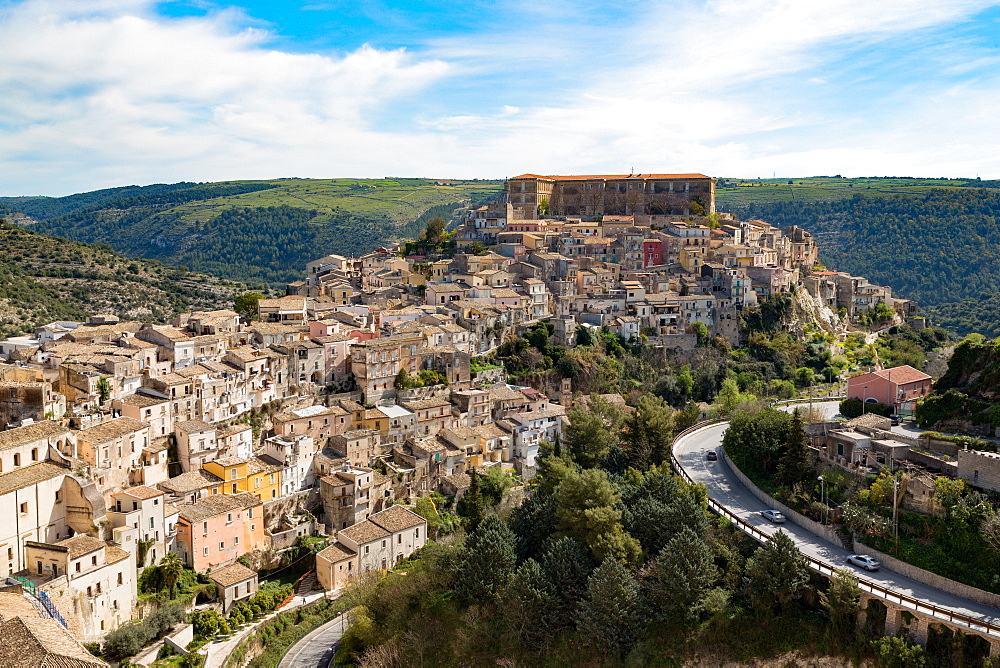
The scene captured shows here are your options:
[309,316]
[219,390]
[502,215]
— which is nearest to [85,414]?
[219,390]

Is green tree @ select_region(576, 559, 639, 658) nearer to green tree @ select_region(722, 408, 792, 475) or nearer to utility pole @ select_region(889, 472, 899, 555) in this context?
utility pole @ select_region(889, 472, 899, 555)

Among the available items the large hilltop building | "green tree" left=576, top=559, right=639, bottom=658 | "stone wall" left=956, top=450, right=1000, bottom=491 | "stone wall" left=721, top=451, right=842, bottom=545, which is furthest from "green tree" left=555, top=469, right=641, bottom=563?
the large hilltop building

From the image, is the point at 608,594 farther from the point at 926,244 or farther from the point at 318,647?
the point at 926,244

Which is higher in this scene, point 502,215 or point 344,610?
point 502,215

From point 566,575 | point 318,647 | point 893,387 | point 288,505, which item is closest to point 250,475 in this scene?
point 288,505

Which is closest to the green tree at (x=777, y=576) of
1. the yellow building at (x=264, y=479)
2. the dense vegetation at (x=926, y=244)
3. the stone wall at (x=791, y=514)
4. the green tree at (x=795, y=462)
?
the stone wall at (x=791, y=514)

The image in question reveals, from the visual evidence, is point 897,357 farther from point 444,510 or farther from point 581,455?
point 444,510

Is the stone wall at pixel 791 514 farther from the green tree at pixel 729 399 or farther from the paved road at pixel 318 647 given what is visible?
the paved road at pixel 318 647
